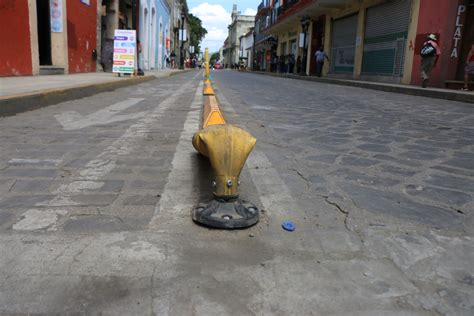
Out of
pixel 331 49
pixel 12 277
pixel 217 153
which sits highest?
pixel 331 49

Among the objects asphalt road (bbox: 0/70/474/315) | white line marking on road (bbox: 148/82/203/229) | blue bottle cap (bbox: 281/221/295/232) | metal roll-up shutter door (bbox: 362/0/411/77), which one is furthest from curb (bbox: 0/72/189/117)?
metal roll-up shutter door (bbox: 362/0/411/77)

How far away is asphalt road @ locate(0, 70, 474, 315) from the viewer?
1646 mm

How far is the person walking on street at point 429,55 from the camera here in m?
12.9

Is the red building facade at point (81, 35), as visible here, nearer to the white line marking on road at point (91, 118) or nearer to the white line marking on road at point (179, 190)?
the white line marking on road at point (91, 118)

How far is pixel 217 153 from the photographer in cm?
229

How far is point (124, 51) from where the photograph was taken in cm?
1530

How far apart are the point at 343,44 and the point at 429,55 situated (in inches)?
422

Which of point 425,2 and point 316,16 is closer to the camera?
point 425,2

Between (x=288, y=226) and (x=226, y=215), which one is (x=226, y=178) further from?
(x=288, y=226)

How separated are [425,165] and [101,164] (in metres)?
2.79

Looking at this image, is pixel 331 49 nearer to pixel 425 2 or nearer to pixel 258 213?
pixel 425 2

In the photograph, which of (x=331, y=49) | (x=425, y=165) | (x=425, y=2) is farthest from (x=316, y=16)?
(x=425, y=165)

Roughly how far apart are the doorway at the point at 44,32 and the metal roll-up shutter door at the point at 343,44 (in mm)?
14308

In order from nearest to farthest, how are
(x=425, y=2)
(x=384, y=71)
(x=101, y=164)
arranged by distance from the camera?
(x=101, y=164), (x=425, y=2), (x=384, y=71)
